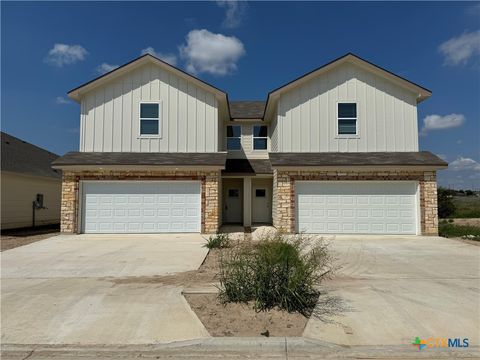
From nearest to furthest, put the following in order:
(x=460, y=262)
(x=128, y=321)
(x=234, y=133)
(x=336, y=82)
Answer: (x=128, y=321)
(x=460, y=262)
(x=336, y=82)
(x=234, y=133)

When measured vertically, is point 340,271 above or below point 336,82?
below

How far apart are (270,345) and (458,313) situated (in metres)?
3.21

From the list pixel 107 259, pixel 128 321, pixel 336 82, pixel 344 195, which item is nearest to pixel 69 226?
pixel 107 259

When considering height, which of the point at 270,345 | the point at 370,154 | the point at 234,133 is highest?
the point at 234,133

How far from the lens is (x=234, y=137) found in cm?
1911

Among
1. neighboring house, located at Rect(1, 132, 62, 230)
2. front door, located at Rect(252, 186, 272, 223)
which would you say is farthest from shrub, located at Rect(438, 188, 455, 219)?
neighboring house, located at Rect(1, 132, 62, 230)

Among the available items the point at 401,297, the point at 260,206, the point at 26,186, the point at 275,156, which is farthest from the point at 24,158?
the point at 401,297

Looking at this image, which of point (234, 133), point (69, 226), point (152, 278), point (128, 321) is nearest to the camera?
point (128, 321)

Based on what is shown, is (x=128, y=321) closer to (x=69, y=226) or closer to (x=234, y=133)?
(x=69, y=226)

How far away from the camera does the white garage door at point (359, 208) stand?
14352mm

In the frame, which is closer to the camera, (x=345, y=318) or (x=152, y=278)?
(x=345, y=318)

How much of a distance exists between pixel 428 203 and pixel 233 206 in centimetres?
995

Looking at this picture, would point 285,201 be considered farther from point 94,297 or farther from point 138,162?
point 94,297

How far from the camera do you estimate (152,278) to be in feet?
23.8
